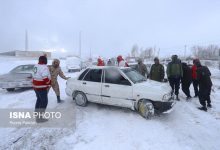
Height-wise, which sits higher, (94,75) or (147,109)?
(94,75)

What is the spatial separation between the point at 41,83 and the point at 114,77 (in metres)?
2.42

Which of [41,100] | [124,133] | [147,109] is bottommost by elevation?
[124,133]

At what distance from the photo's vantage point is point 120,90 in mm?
6602

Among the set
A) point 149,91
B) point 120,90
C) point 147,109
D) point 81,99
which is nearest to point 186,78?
point 149,91

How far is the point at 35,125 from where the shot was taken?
225 inches

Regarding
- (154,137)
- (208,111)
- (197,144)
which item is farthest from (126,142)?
(208,111)

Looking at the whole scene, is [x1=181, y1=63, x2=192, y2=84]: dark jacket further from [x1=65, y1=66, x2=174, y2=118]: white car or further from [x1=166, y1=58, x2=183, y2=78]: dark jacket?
[x1=65, y1=66, x2=174, y2=118]: white car

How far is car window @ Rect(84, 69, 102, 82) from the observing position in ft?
23.6

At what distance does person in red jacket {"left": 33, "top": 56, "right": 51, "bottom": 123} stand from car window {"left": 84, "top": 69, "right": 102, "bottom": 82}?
1.91 metres

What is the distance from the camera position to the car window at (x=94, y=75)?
7.20 metres

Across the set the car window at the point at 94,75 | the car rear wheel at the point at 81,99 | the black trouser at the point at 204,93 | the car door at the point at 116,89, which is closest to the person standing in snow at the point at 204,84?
the black trouser at the point at 204,93

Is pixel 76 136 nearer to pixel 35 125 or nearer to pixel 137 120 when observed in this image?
pixel 35 125

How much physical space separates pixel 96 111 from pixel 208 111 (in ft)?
13.2

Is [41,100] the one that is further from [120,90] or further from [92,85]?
[120,90]
